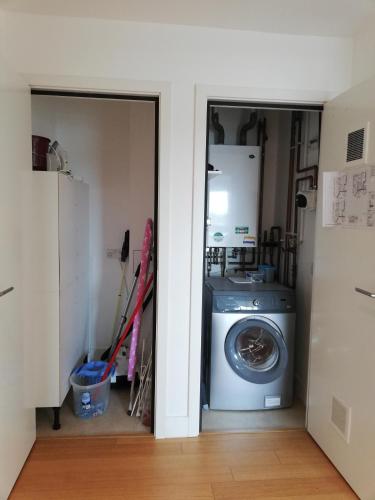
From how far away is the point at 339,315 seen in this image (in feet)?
6.00

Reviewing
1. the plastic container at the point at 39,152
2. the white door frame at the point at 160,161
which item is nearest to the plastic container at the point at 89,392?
the white door frame at the point at 160,161

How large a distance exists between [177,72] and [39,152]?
1.02 meters

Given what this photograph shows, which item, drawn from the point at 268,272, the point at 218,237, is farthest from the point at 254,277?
the point at 218,237

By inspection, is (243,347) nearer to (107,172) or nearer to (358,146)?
(358,146)

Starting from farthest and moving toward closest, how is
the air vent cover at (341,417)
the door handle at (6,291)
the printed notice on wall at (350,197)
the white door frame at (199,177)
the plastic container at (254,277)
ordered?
the plastic container at (254,277) < the white door frame at (199,177) < the air vent cover at (341,417) < the printed notice on wall at (350,197) < the door handle at (6,291)

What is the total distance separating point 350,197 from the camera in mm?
1730

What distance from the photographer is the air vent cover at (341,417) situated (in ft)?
5.70

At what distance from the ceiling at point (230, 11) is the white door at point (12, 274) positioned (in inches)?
18.3

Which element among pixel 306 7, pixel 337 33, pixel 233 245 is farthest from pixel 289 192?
pixel 306 7

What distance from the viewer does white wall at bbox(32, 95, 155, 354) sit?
9.11 ft

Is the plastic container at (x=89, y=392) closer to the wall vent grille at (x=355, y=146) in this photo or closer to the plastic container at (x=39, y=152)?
the plastic container at (x=39, y=152)

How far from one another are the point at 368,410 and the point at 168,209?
146cm

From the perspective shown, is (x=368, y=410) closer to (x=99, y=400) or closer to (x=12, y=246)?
(x=99, y=400)

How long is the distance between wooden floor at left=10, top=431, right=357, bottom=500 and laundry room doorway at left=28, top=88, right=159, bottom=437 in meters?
0.19
